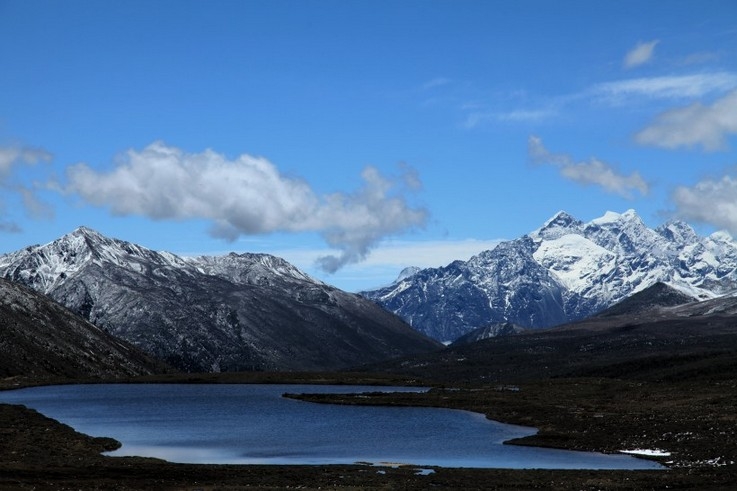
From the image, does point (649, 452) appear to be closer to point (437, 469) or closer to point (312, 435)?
point (437, 469)

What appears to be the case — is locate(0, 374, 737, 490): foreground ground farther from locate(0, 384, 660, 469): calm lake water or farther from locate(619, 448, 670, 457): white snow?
locate(0, 384, 660, 469): calm lake water

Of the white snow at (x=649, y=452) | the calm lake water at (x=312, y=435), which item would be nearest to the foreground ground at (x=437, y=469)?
the white snow at (x=649, y=452)

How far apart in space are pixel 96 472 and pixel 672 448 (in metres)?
57.4

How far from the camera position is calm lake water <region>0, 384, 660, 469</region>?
97.0m

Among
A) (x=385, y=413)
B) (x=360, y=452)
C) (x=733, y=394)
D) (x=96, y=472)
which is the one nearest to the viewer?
(x=96, y=472)

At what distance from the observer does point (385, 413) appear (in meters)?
166

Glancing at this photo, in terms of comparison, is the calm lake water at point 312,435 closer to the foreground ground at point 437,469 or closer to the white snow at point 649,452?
the white snow at point 649,452

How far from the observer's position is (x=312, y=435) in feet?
410

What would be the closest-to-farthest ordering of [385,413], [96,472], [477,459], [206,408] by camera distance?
[96,472] < [477,459] < [385,413] < [206,408]

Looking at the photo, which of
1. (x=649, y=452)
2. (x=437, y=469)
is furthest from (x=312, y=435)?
(x=649, y=452)

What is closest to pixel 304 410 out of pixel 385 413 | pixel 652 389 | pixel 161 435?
pixel 385 413

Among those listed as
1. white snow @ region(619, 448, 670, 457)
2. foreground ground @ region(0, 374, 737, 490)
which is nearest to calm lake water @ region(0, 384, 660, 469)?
white snow @ region(619, 448, 670, 457)

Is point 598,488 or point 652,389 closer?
point 598,488

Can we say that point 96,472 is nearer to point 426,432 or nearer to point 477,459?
point 477,459
